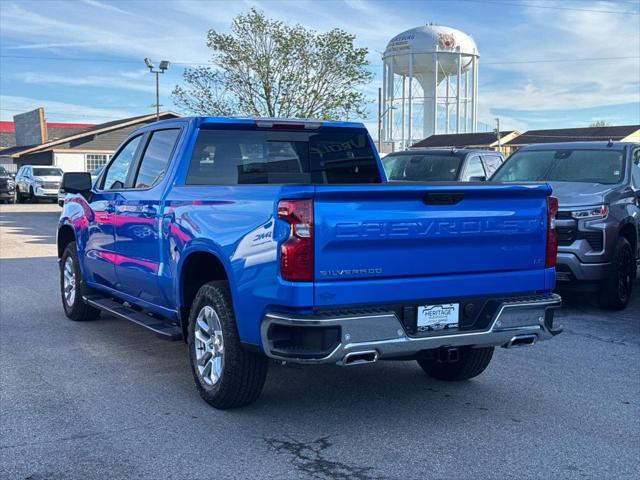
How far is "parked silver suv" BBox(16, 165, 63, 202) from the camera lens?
3281 centimetres

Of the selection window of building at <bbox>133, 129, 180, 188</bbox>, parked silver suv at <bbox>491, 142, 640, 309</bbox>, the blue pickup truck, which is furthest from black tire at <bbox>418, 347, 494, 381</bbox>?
parked silver suv at <bbox>491, 142, 640, 309</bbox>

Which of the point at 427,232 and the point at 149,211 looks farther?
the point at 149,211

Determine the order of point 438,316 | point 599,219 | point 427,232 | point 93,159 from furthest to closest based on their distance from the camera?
point 93,159, point 599,219, point 438,316, point 427,232

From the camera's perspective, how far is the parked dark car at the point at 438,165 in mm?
12961

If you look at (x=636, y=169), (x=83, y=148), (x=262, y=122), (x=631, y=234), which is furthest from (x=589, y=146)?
(x=83, y=148)

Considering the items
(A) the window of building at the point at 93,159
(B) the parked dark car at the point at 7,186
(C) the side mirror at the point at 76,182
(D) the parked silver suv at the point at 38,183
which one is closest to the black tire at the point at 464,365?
(C) the side mirror at the point at 76,182

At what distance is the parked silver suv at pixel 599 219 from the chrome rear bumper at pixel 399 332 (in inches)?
145

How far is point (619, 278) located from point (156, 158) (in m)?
5.50

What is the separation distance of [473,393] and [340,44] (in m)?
27.2

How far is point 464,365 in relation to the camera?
19.0 feet

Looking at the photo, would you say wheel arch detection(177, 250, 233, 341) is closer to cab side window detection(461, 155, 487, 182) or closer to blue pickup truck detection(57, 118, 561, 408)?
blue pickup truck detection(57, 118, 561, 408)

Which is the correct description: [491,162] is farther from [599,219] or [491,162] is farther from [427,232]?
[427,232]

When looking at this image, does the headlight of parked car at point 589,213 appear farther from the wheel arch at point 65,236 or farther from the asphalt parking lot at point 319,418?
the wheel arch at point 65,236

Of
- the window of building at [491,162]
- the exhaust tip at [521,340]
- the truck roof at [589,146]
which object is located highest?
the truck roof at [589,146]
